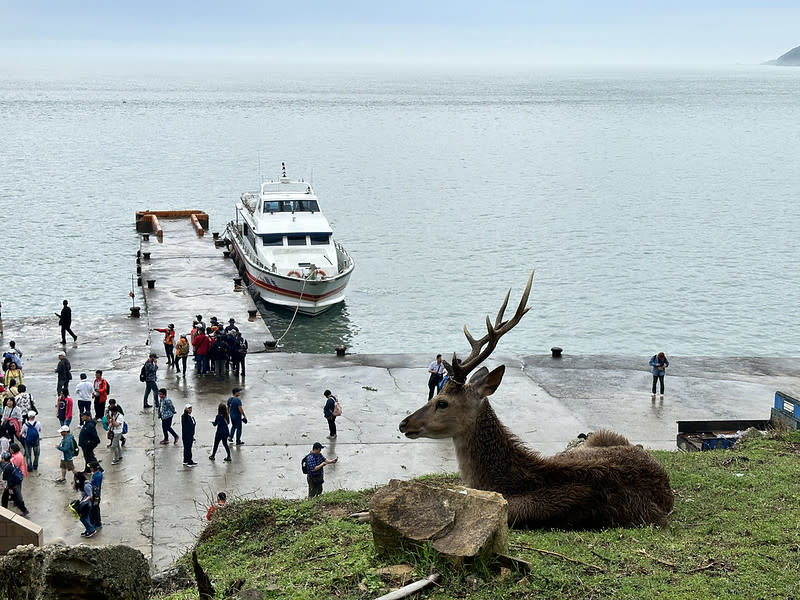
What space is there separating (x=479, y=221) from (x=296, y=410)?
4398 cm

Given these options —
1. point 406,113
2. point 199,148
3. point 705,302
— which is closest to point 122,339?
point 705,302

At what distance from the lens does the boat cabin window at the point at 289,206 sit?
3881 centimetres

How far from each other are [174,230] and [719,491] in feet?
136

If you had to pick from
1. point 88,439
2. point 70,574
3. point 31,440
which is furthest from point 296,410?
point 70,574

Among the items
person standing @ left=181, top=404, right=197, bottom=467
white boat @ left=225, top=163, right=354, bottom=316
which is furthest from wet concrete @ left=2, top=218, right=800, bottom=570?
Result: white boat @ left=225, top=163, right=354, bottom=316

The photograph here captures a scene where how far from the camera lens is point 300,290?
114ft

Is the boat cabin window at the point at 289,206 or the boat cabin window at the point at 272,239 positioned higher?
the boat cabin window at the point at 289,206

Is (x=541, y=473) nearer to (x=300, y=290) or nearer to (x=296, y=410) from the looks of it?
(x=296, y=410)

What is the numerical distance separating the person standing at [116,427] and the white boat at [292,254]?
16.1m

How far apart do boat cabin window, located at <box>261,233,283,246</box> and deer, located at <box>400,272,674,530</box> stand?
26.5 meters

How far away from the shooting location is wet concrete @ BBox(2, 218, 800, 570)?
16.5 meters

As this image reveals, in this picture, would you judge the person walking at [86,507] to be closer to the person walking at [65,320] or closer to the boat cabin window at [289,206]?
the person walking at [65,320]

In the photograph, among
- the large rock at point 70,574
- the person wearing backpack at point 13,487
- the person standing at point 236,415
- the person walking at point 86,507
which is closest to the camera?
the large rock at point 70,574

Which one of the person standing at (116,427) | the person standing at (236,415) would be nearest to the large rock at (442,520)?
the person standing at (236,415)
